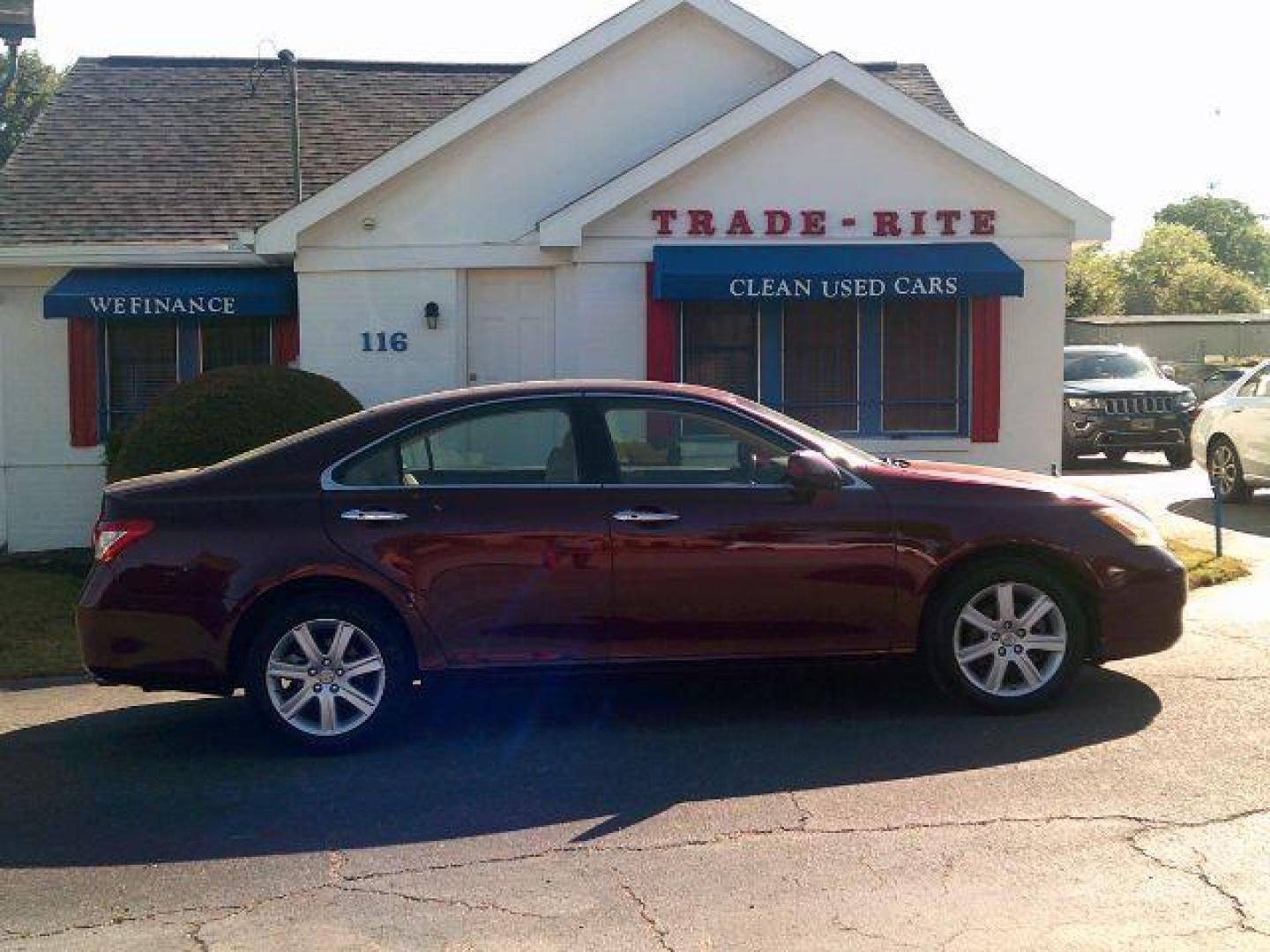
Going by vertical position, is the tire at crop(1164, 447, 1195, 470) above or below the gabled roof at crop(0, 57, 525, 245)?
below

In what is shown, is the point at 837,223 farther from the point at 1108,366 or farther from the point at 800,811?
the point at 1108,366

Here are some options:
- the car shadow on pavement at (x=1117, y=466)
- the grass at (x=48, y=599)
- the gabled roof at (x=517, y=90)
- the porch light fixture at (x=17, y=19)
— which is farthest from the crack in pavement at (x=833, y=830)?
the car shadow on pavement at (x=1117, y=466)

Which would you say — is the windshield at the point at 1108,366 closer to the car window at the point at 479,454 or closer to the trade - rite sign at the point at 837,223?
the trade - rite sign at the point at 837,223

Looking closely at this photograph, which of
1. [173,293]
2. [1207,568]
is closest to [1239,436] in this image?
[1207,568]

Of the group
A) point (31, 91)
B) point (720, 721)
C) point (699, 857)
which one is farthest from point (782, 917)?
point (31, 91)

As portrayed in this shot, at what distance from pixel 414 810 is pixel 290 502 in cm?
157

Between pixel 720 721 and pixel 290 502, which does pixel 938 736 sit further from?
pixel 290 502

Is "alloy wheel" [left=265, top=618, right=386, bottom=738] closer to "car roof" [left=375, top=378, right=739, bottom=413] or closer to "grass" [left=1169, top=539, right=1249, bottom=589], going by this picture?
"car roof" [left=375, top=378, right=739, bottom=413]

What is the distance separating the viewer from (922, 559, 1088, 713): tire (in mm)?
6754

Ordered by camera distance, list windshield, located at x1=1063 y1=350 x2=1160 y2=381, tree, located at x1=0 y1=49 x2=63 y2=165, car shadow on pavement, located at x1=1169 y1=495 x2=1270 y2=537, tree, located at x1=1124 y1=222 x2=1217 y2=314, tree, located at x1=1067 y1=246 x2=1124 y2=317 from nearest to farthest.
Result: 1. car shadow on pavement, located at x1=1169 y1=495 x2=1270 y2=537
2. windshield, located at x1=1063 y1=350 x2=1160 y2=381
3. tree, located at x1=0 y1=49 x2=63 y2=165
4. tree, located at x1=1067 y1=246 x2=1124 y2=317
5. tree, located at x1=1124 y1=222 x2=1217 y2=314

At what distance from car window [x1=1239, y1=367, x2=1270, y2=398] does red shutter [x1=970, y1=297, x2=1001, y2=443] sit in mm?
3084

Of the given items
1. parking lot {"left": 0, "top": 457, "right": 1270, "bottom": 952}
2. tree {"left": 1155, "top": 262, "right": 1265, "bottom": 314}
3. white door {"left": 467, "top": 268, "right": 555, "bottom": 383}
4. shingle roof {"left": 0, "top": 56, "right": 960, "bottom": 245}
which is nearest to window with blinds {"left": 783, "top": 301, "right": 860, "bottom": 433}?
white door {"left": 467, "top": 268, "right": 555, "bottom": 383}

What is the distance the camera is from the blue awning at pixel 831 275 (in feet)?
42.6

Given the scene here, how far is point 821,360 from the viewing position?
13.9 m
